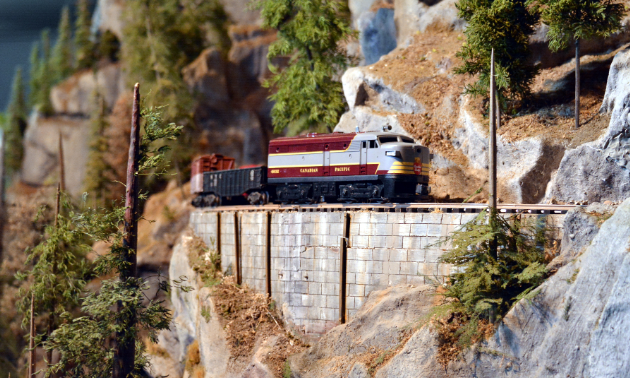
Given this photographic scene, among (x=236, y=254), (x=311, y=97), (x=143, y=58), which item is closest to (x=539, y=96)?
(x=311, y=97)

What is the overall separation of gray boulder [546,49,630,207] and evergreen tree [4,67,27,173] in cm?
5678

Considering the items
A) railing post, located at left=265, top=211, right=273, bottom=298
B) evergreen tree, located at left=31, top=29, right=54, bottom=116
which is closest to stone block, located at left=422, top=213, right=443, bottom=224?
railing post, located at left=265, top=211, right=273, bottom=298

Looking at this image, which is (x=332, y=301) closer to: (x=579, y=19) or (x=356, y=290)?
(x=356, y=290)

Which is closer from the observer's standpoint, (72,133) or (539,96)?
(539,96)

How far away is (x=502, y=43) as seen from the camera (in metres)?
23.7

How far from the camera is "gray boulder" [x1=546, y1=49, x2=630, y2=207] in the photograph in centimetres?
1844

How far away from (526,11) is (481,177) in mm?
7530

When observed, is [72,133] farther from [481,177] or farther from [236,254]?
[481,177]

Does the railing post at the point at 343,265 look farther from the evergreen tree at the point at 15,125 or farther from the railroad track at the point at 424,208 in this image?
the evergreen tree at the point at 15,125

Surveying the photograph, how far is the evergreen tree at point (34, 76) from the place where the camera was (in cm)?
6425

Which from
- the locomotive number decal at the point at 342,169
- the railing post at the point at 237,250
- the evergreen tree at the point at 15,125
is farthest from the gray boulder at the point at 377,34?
the evergreen tree at the point at 15,125

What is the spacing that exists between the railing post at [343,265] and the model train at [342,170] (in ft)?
5.40

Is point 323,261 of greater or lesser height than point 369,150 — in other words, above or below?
below

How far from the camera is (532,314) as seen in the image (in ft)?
51.5
